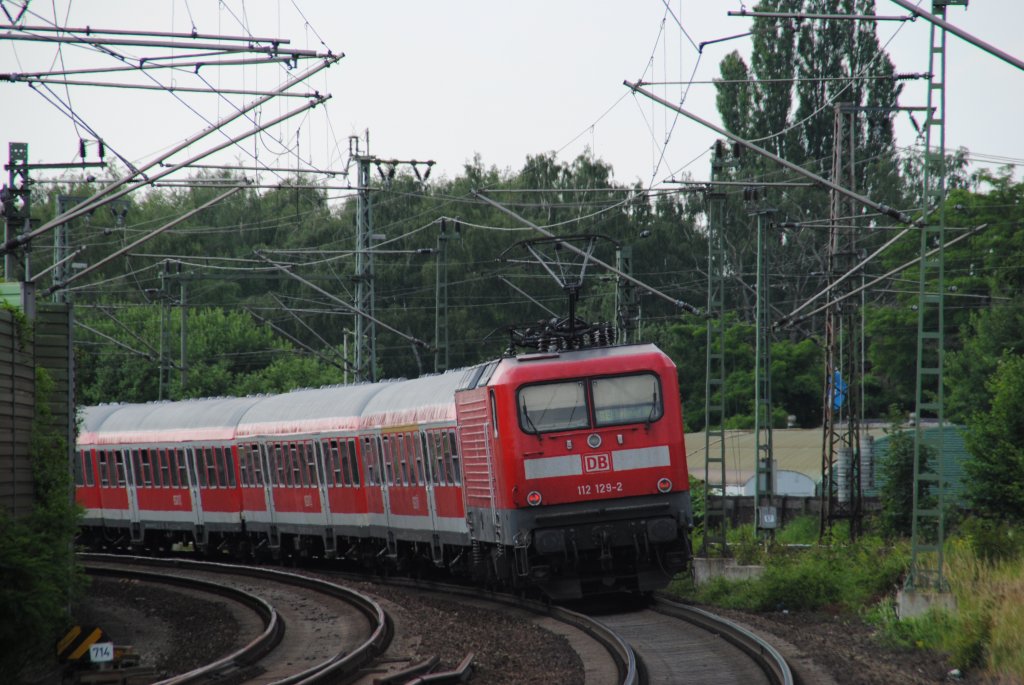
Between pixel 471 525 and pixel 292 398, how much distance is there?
12.5m

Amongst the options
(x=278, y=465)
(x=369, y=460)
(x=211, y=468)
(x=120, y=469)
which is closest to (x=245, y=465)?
(x=211, y=468)

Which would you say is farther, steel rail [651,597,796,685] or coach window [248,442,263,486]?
coach window [248,442,263,486]

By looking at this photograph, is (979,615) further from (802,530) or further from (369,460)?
(802,530)

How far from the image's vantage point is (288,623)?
66.7 feet

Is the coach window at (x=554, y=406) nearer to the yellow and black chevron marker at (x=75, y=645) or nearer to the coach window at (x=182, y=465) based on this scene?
the yellow and black chevron marker at (x=75, y=645)

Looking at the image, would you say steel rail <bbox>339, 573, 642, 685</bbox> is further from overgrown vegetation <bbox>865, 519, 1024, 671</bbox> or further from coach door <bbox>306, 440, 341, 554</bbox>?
overgrown vegetation <bbox>865, 519, 1024, 671</bbox>

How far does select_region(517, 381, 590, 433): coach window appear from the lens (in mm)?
18609

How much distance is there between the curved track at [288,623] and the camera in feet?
49.6

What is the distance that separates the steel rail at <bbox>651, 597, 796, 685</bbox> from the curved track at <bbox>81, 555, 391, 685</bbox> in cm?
344

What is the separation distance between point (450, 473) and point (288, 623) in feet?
11.2

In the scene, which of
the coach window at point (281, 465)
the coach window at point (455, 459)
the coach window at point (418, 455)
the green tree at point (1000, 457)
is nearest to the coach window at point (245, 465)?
the coach window at point (281, 465)

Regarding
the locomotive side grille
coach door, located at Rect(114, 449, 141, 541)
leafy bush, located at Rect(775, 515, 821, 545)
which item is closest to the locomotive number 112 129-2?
the locomotive side grille

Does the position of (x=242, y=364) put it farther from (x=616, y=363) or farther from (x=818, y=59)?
(x=616, y=363)

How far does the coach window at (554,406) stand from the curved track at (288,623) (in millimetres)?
2938
